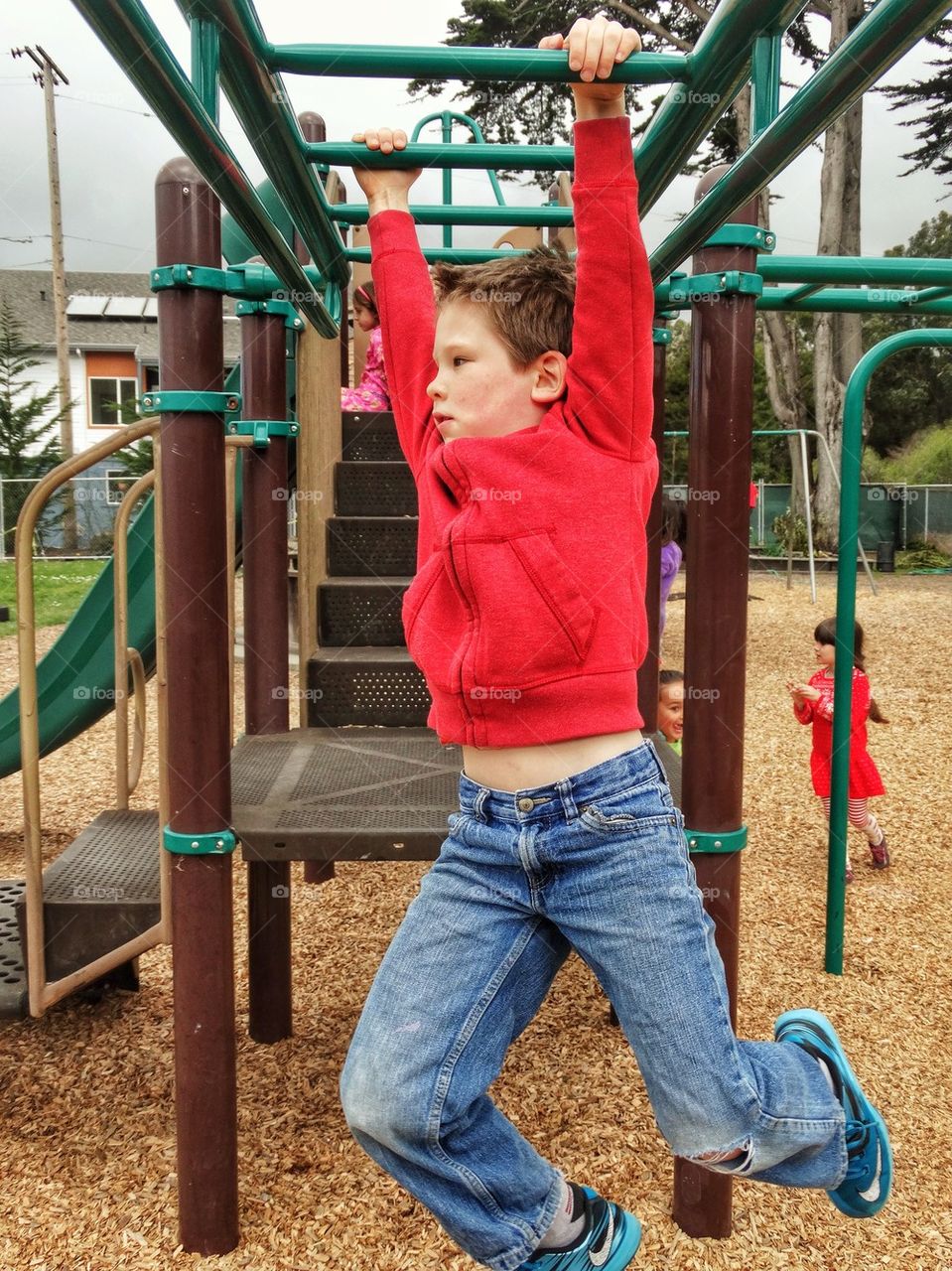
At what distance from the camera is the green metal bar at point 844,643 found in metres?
3.26

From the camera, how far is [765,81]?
5.13ft

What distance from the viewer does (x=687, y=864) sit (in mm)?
1466

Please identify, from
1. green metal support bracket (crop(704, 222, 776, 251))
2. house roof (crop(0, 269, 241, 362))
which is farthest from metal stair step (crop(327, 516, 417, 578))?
house roof (crop(0, 269, 241, 362))

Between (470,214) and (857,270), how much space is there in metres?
1.02

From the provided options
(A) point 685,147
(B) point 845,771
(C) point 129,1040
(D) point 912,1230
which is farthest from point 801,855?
(A) point 685,147

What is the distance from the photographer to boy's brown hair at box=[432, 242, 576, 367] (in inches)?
59.5

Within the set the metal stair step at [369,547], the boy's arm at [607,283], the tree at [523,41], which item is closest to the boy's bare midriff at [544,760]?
the boy's arm at [607,283]

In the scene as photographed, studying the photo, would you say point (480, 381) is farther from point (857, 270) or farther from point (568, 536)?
point (857, 270)

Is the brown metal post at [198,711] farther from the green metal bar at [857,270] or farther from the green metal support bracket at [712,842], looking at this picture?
the green metal bar at [857,270]

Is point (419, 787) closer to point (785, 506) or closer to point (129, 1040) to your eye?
point (129, 1040)

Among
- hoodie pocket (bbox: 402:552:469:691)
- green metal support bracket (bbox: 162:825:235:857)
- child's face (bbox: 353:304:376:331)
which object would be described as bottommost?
green metal support bracket (bbox: 162:825:235:857)

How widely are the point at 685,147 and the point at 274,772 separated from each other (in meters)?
1.53

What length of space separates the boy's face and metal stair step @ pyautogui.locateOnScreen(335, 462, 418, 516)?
2292 millimetres

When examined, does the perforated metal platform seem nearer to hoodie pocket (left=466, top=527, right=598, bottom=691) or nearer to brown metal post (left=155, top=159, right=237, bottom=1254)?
brown metal post (left=155, top=159, right=237, bottom=1254)
